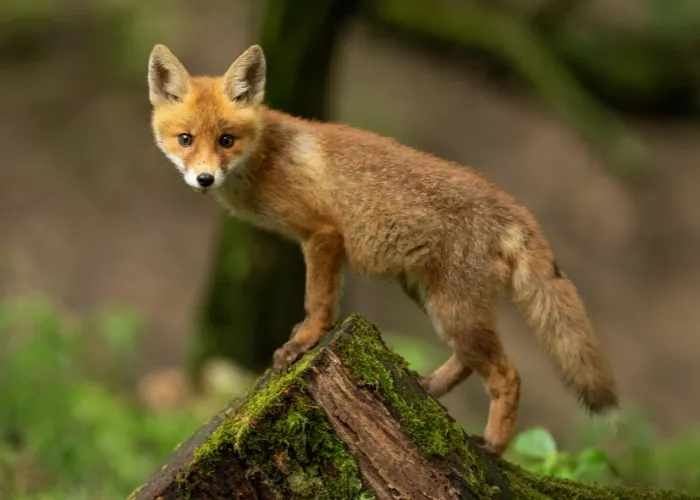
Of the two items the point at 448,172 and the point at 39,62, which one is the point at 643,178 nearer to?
the point at 448,172

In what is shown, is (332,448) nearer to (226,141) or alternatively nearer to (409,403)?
(409,403)

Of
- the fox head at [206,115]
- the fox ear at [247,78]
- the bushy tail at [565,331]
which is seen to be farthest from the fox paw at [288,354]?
the fox ear at [247,78]

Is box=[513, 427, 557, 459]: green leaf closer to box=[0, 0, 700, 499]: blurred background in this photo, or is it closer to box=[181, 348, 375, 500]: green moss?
box=[181, 348, 375, 500]: green moss

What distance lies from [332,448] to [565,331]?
4.88 feet

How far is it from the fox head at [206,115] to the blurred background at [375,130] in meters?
3.21

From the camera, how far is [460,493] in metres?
3.40

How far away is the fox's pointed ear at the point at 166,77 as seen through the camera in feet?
14.5

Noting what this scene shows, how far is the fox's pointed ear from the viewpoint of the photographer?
443 centimetres

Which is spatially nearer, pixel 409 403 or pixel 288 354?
pixel 409 403

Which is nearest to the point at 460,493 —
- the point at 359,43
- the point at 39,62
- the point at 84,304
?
the point at 84,304

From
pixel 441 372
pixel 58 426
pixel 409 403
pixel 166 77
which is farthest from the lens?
pixel 58 426

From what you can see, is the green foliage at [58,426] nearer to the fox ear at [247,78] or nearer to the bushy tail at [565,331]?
the fox ear at [247,78]

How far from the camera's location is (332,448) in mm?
3410

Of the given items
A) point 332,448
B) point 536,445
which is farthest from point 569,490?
point 332,448
